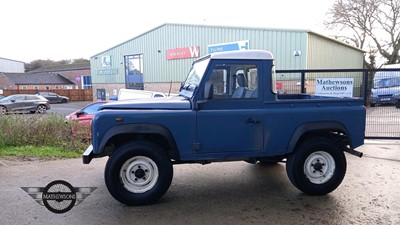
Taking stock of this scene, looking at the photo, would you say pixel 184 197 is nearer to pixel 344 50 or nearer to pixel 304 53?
pixel 304 53

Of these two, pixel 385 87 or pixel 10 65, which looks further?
pixel 10 65

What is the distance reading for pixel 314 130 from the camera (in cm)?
482

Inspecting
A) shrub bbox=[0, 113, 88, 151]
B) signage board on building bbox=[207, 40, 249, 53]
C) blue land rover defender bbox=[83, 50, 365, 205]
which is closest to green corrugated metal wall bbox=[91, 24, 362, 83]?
signage board on building bbox=[207, 40, 249, 53]

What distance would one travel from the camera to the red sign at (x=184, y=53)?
81.7ft

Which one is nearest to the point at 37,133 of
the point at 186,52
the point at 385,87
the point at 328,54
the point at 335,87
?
the point at 335,87

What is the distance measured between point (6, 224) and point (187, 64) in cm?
2250

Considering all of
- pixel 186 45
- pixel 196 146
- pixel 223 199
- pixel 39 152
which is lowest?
pixel 223 199

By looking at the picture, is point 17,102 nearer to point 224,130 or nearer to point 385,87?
point 224,130

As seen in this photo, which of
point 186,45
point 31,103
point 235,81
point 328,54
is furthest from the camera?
point 31,103

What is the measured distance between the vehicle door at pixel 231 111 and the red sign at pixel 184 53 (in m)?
20.5

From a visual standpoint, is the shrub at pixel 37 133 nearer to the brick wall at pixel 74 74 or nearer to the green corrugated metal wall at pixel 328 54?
the green corrugated metal wall at pixel 328 54

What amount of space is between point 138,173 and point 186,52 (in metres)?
21.9

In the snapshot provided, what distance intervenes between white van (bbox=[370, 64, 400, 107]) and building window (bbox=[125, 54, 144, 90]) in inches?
926

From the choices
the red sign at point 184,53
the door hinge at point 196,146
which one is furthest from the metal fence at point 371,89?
the red sign at point 184,53
